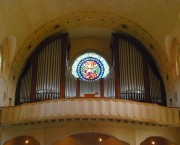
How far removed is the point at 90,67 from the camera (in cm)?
2283

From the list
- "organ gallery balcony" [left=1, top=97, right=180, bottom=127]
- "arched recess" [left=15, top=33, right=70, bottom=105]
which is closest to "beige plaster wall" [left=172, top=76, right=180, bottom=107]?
"organ gallery balcony" [left=1, top=97, right=180, bottom=127]

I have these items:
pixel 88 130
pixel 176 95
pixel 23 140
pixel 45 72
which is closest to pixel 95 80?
pixel 45 72

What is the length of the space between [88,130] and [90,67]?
6496 mm

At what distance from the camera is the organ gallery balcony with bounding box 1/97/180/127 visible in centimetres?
1677

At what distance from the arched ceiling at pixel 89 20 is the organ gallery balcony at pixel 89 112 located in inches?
111

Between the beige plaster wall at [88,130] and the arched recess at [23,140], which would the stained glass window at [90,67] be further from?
the beige plaster wall at [88,130]

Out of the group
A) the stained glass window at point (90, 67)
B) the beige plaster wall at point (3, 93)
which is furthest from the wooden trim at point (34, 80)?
the stained glass window at point (90, 67)

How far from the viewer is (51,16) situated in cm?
1980

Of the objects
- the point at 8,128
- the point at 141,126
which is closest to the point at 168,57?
the point at 141,126

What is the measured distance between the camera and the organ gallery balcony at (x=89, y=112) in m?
16.8

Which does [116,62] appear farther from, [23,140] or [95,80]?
[23,140]

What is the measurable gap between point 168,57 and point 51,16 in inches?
284

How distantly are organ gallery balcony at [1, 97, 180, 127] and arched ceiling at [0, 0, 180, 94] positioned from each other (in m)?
2.82

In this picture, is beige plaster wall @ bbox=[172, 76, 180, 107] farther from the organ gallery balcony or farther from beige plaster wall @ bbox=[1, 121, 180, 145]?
beige plaster wall @ bbox=[1, 121, 180, 145]
